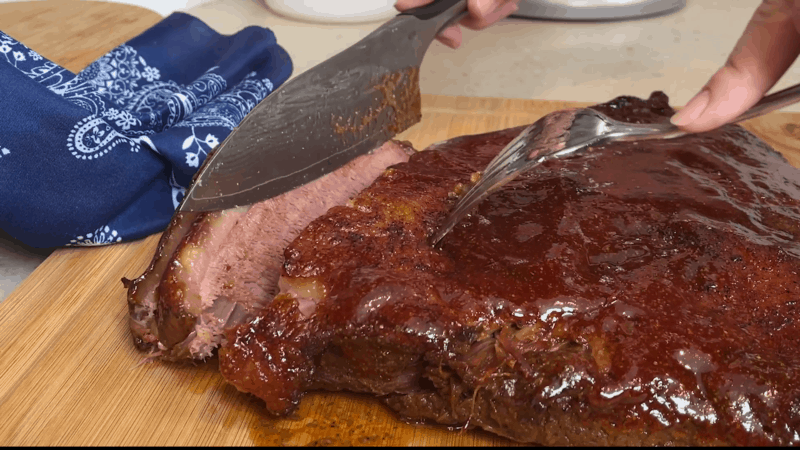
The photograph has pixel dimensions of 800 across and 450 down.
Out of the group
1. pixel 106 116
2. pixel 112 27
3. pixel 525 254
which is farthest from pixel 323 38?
pixel 525 254

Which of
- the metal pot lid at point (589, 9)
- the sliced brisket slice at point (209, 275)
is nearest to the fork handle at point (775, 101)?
the sliced brisket slice at point (209, 275)

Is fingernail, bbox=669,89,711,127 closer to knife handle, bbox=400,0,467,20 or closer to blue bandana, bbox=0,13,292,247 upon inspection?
knife handle, bbox=400,0,467,20

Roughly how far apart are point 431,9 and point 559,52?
2646 millimetres

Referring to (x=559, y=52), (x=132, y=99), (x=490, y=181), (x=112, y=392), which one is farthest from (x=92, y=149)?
(x=559, y=52)

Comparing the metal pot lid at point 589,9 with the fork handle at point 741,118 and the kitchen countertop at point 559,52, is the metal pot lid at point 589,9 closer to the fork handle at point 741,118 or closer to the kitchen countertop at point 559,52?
the kitchen countertop at point 559,52

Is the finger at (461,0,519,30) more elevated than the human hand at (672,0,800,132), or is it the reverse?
the human hand at (672,0,800,132)

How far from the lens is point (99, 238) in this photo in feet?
7.67

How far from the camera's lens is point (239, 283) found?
1.91 metres

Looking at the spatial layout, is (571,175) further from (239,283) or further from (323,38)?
(323,38)

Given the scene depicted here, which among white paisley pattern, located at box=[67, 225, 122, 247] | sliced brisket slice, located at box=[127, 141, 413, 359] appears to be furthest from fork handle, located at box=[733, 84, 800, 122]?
white paisley pattern, located at box=[67, 225, 122, 247]

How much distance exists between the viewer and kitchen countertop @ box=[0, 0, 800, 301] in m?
4.26

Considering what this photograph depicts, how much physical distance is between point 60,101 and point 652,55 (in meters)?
3.77

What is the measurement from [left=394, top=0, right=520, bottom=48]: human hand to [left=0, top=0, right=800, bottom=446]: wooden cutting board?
1.25 m

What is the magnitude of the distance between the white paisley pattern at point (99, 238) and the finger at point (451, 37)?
1.45m
